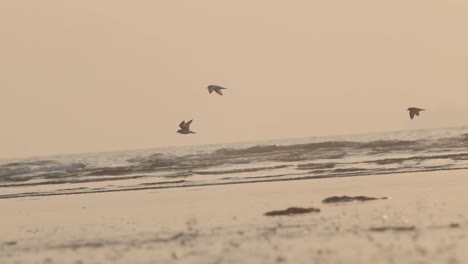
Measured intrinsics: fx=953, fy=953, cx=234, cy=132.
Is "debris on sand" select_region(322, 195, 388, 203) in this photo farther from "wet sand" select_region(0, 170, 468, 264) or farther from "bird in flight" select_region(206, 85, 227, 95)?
"bird in flight" select_region(206, 85, 227, 95)

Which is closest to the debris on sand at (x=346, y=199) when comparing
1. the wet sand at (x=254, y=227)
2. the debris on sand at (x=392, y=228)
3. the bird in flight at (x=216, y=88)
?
the wet sand at (x=254, y=227)

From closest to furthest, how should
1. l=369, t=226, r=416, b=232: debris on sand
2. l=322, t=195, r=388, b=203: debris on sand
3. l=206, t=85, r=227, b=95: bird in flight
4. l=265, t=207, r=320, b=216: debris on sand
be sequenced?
l=369, t=226, r=416, b=232: debris on sand < l=265, t=207, r=320, b=216: debris on sand < l=322, t=195, r=388, b=203: debris on sand < l=206, t=85, r=227, b=95: bird in flight

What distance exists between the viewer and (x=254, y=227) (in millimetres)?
14312

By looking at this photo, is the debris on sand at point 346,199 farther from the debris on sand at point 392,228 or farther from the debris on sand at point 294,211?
the debris on sand at point 392,228

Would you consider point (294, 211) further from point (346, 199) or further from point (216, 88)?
point (216, 88)

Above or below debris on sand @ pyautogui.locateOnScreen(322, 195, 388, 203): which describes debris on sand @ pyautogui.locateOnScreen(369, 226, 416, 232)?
below

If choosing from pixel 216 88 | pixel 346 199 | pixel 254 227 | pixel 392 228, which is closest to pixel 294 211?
pixel 346 199

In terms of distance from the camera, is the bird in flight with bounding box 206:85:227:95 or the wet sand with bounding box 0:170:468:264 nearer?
the wet sand with bounding box 0:170:468:264

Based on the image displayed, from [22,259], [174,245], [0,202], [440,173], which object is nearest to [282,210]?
[174,245]

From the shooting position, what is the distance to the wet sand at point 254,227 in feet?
36.3

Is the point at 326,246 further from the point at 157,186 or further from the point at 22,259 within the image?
the point at 157,186

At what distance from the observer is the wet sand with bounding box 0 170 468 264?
11.1m

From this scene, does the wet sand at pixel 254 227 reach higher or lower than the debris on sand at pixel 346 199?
lower

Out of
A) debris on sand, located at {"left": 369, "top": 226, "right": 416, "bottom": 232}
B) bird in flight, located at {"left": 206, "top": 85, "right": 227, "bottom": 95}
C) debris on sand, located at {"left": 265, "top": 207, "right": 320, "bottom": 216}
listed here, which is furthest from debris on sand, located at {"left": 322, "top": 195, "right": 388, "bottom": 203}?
bird in flight, located at {"left": 206, "top": 85, "right": 227, "bottom": 95}
